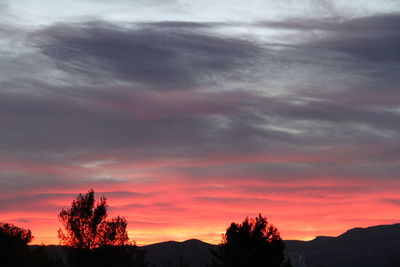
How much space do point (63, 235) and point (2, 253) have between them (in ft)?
41.3

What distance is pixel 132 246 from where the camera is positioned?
323 ft

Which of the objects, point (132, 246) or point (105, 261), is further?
point (132, 246)

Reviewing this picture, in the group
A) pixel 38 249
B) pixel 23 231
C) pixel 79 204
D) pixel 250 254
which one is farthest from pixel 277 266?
pixel 23 231

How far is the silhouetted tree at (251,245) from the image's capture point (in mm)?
90875

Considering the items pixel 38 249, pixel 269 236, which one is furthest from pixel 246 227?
pixel 38 249

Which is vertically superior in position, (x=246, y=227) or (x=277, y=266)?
(x=246, y=227)

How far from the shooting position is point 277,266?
293 feet

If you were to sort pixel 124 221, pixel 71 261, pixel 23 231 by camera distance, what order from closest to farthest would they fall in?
pixel 71 261 → pixel 124 221 → pixel 23 231

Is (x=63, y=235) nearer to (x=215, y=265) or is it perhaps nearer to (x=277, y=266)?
(x=215, y=265)

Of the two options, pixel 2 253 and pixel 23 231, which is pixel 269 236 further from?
pixel 23 231

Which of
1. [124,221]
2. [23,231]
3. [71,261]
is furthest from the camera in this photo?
[23,231]

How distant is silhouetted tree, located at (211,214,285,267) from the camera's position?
90875mm

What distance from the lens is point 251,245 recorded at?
93812 millimetres

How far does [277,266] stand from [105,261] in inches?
980
